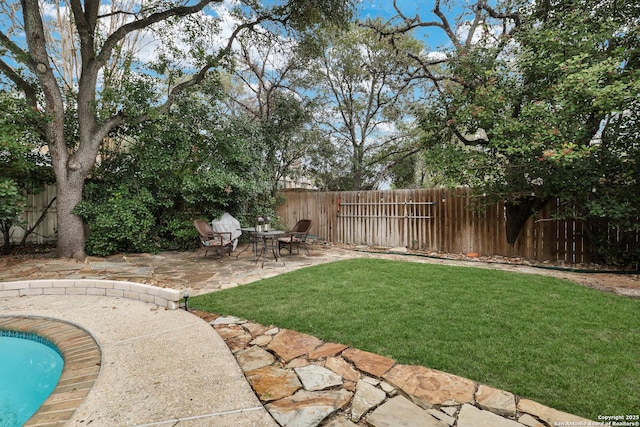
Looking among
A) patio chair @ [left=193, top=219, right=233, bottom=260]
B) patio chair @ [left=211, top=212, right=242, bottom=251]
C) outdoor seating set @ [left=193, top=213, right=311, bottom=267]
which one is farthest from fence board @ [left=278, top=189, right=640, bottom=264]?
patio chair @ [left=193, top=219, right=233, bottom=260]

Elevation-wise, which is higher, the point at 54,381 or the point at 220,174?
→ the point at 220,174

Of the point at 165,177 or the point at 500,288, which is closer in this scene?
the point at 500,288

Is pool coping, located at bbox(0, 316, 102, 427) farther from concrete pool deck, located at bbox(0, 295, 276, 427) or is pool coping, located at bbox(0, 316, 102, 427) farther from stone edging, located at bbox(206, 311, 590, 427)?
stone edging, located at bbox(206, 311, 590, 427)

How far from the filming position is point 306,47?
26.0ft

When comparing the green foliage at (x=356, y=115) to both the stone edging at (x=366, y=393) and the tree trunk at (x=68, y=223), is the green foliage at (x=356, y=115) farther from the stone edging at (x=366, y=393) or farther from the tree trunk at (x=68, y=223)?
the stone edging at (x=366, y=393)

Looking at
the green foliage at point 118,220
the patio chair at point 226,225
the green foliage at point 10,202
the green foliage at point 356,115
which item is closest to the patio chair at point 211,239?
the patio chair at point 226,225

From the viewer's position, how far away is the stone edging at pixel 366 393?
5.28 ft

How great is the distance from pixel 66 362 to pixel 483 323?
3.43m

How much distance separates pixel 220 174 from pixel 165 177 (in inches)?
49.3

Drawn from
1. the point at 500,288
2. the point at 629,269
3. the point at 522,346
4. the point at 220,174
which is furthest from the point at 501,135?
the point at 220,174

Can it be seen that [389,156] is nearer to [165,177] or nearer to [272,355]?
[165,177]

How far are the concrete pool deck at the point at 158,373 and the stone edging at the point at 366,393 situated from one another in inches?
6.5

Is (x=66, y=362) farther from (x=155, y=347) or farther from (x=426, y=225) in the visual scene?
(x=426, y=225)

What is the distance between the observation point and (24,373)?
2502 mm
